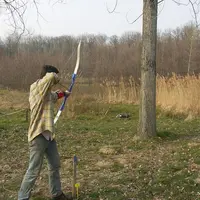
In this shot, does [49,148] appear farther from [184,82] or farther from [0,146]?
[184,82]

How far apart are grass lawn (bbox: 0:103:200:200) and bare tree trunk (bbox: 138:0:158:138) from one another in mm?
361

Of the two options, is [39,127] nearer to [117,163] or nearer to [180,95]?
[117,163]

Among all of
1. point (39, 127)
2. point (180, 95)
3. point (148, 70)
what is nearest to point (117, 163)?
point (39, 127)

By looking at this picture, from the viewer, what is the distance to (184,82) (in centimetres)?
1342

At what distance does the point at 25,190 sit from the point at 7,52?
175ft

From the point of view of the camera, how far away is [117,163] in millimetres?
5969

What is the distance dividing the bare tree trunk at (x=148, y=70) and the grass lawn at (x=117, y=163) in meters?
0.36

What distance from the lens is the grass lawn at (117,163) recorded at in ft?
15.1

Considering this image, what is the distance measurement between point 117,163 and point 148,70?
241 centimetres

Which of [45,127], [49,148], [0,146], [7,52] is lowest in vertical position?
[0,146]

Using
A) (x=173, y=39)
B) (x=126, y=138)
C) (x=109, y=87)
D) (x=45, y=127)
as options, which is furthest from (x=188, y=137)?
(x=173, y=39)

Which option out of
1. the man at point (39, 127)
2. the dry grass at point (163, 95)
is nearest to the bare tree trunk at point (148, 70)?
the man at point (39, 127)

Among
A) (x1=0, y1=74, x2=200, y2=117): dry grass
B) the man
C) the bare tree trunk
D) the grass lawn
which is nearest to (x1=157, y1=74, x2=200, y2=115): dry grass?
(x1=0, y1=74, x2=200, y2=117): dry grass

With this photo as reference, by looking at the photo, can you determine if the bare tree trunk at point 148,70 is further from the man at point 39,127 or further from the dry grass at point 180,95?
the dry grass at point 180,95
